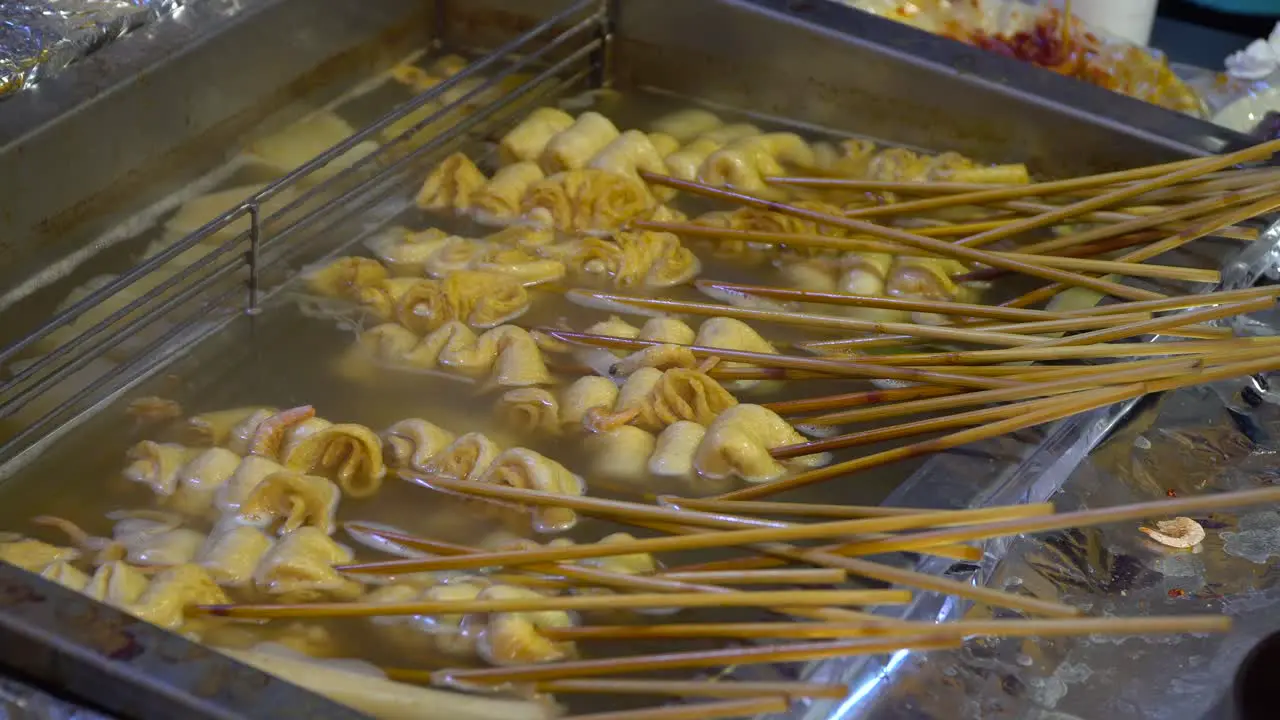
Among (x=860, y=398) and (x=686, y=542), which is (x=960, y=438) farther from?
(x=686, y=542)

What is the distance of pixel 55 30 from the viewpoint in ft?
7.29

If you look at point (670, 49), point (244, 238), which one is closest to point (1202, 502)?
point (244, 238)

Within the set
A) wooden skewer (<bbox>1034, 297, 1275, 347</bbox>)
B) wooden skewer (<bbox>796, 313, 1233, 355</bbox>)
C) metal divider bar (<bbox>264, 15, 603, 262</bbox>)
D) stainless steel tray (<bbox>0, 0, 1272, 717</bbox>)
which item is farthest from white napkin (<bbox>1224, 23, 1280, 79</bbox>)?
metal divider bar (<bbox>264, 15, 603, 262</bbox>)

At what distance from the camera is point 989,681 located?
4.66ft

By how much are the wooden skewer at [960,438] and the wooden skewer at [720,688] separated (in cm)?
36

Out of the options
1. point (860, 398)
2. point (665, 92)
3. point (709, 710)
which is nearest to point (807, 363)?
point (860, 398)

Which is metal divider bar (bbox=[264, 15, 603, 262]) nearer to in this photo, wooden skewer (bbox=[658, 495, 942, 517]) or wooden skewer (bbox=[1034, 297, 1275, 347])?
wooden skewer (bbox=[658, 495, 942, 517])

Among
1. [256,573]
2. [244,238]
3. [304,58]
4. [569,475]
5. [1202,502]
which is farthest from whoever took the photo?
[304,58]

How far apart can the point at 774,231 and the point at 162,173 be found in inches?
43.2

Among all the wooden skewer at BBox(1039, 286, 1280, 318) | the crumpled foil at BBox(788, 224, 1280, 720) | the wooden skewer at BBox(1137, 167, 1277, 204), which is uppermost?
the wooden skewer at BBox(1137, 167, 1277, 204)

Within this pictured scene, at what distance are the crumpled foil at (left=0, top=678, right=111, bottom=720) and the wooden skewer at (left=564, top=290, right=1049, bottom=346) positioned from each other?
1.03 m

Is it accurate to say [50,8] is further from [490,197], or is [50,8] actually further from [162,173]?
[490,197]

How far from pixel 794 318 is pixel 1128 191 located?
65 centimetres

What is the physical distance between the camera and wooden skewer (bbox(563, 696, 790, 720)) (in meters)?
1.23
